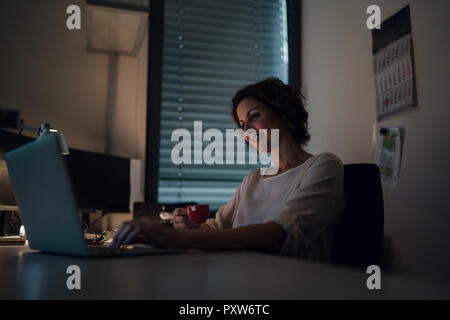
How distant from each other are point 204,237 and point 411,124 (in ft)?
3.65

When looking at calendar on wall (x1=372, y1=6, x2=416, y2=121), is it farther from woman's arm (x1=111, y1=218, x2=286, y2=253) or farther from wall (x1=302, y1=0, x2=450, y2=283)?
woman's arm (x1=111, y1=218, x2=286, y2=253)

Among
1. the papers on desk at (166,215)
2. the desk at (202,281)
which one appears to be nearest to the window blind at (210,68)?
the papers on desk at (166,215)

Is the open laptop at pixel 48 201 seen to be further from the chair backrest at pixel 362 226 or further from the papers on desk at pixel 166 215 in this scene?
the papers on desk at pixel 166 215

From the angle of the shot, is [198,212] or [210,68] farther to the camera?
[210,68]

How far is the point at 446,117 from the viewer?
131 cm

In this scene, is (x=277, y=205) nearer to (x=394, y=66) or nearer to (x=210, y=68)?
(x=394, y=66)

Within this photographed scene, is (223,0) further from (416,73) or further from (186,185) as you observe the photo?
(416,73)

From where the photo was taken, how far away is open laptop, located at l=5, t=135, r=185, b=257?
68 cm

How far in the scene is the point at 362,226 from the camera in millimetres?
1134

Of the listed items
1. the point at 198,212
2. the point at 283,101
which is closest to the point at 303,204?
the point at 198,212

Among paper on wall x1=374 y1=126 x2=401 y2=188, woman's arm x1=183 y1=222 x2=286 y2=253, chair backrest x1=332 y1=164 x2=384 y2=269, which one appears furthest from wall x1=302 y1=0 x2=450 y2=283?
woman's arm x1=183 y1=222 x2=286 y2=253

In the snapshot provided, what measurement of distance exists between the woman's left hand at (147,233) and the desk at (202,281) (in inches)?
4.9

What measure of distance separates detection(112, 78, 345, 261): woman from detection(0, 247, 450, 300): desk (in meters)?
0.17
